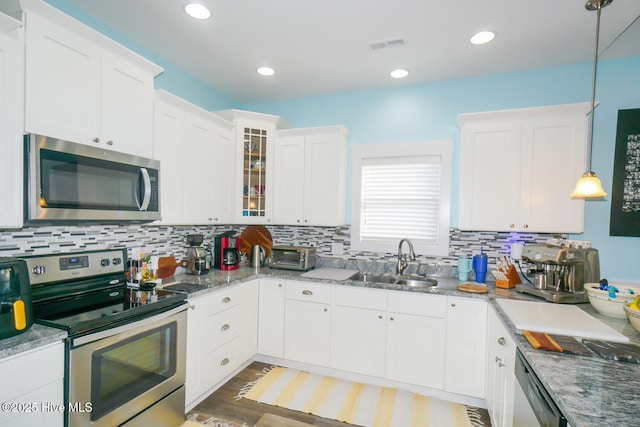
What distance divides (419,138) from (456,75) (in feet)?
2.16

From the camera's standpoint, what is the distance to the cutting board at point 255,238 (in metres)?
3.62

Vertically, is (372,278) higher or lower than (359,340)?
higher

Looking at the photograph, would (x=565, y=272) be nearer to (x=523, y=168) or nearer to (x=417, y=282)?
(x=523, y=168)

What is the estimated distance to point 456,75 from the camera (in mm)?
2947

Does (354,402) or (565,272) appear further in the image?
(354,402)

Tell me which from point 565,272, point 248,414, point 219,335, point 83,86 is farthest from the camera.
→ point 219,335

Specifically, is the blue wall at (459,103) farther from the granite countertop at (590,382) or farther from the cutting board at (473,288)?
the granite countertop at (590,382)

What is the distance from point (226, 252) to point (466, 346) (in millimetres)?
2299

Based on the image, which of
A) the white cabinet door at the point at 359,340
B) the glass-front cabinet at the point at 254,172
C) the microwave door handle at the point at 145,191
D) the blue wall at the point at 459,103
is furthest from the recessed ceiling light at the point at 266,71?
the white cabinet door at the point at 359,340

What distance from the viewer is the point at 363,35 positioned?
231 centimetres

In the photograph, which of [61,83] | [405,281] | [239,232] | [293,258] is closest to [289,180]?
[293,258]


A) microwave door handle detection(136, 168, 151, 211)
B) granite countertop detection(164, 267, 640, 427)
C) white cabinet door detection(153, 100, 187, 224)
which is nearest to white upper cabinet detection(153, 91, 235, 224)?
white cabinet door detection(153, 100, 187, 224)

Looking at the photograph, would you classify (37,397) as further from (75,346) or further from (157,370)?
(157,370)

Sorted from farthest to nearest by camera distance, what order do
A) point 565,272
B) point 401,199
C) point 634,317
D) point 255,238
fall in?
point 255,238 → point 401,199 → point 565,272 → point 634,317
